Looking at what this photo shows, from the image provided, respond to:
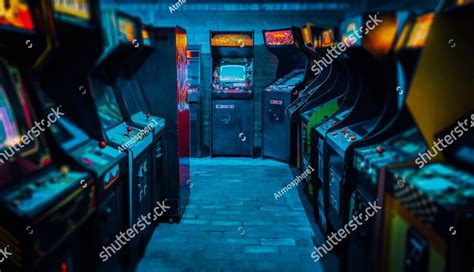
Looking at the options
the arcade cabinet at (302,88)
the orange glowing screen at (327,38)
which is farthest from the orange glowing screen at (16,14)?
the arcade cabinet at (302,88)

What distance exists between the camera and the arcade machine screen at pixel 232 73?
723 centimetres

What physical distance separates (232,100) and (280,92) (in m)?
0.88

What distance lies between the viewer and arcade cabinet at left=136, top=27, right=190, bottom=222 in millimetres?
4113

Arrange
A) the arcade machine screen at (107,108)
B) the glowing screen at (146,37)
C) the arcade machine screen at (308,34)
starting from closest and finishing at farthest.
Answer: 1. the arcade machine screen at (107,108)
2. the glowing screen at (146,37)
3. the arcade machine screen at (308,34)

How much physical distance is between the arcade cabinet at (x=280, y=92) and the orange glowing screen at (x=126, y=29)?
3517mm

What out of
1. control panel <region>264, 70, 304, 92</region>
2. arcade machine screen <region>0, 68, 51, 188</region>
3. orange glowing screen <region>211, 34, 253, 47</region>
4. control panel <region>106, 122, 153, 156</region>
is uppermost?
orange glowing screen <region>211, 34, 253, 47</region>

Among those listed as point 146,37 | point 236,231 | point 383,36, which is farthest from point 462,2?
point 236,231

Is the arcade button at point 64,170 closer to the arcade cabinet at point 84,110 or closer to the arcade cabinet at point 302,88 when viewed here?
the arcade cabinet at point 84,110

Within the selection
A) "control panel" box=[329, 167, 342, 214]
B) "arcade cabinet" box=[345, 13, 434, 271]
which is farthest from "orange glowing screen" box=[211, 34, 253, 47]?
"arcade cabinet" box=[345, 13, 434, 271]

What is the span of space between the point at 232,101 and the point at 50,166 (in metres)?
5.08

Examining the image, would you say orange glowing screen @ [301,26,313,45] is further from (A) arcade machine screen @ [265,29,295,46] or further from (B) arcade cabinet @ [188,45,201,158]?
(B) arcade cabinet @ [188,45,201,158]

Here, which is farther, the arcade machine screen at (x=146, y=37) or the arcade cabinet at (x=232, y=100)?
the arcade cabinet at (x=232, y=100)

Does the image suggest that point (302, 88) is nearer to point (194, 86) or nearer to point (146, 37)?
point (194, 86)

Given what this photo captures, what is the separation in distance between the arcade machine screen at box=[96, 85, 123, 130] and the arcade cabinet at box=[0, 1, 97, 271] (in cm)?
76
